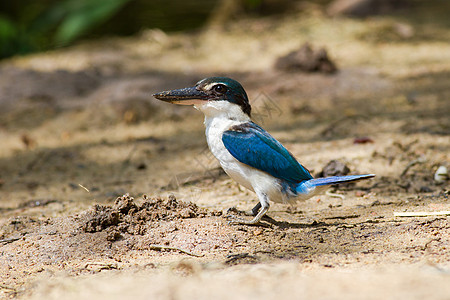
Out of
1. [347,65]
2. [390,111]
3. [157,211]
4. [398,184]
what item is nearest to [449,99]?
[390,111]

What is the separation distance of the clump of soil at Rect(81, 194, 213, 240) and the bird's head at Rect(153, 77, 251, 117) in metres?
0.65

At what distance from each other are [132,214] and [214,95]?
93cm

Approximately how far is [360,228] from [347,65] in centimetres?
455

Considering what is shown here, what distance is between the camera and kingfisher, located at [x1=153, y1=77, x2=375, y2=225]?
3.49 meters

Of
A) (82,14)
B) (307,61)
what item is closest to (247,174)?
(307,61)

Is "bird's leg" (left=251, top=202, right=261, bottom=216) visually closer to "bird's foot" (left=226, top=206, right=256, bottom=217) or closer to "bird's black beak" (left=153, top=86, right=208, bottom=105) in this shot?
"bird's foot" (left=226, top=206, right=256, bottom=217)

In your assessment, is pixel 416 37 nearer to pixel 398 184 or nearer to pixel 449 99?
pixel 449 99

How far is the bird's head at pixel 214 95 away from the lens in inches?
147

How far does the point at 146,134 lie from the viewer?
19.7 feet

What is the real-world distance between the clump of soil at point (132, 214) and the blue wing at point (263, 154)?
1.55 ft

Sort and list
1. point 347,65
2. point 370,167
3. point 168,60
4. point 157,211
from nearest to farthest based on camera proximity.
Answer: point 157,211 < point 370,167 < point 347,65 < point 168,60

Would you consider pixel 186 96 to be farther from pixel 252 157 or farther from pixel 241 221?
pixel 241 221

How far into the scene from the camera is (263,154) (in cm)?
350

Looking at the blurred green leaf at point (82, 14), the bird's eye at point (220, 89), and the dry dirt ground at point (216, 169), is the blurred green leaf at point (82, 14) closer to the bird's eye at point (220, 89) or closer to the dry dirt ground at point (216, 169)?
the dry dirt ground at point (216, 169)
